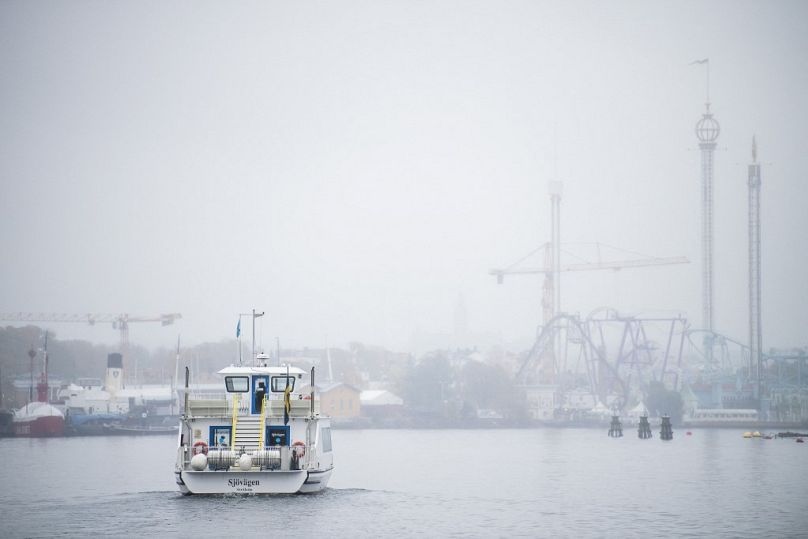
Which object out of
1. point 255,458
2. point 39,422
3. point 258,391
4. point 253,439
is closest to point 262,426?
point 253,439

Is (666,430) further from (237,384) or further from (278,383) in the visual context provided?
(237,384)

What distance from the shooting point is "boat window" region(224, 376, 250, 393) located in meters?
61.2

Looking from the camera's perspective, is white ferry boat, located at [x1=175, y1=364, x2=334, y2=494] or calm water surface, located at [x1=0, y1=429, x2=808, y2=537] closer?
calm water surface, located at [x1=0, y1=429, x2=808, y2=537]

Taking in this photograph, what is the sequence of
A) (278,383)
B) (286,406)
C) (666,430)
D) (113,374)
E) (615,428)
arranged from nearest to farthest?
(286,406), (278,383), (666,430), (615,428), (113,374)

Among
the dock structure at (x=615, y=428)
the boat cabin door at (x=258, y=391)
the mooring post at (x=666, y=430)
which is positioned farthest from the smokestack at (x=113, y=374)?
the boat cabin door at (x=258, y=391)

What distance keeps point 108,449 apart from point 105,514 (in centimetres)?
6616

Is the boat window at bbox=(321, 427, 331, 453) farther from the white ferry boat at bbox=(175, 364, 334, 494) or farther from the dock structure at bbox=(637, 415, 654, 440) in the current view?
the dock structure at bbox=(637, 415, 654, 440)

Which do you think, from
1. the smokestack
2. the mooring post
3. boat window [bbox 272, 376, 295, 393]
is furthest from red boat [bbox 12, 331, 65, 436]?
boat window [bbox 272, 376, 295, 393]

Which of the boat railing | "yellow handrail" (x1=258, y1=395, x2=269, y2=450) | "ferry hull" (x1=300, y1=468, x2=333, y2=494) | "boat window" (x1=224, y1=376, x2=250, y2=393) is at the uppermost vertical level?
"boat window" (x1=224, y1=376, x2=250, y2=393)

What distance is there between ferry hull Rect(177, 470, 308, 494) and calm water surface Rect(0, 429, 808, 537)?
0.94 m

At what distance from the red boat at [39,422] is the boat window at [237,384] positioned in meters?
98.3

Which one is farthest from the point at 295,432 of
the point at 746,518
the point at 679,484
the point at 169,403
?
the point at 169,403

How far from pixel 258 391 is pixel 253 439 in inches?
127

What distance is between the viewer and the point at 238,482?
2192 inches
